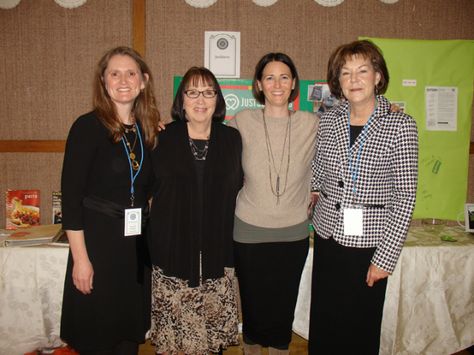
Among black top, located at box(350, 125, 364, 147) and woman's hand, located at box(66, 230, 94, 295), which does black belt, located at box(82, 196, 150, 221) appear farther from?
black top, located at box(350, 125, 364, 147)

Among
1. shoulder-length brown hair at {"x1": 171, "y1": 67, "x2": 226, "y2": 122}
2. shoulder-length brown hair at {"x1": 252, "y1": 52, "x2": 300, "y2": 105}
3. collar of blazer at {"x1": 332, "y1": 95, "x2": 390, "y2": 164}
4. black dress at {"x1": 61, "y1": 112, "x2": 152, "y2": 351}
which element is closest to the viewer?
black dress at {"x1": 61, "y1": 112, "x2": 152, "y2": 351}

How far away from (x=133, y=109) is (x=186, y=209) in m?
0.53

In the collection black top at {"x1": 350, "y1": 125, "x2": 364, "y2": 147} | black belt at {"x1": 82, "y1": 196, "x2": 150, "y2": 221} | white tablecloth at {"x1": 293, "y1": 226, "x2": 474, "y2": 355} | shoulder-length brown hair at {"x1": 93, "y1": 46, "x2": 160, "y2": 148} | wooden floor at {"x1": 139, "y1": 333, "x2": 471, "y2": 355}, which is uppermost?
shoulder-length brown hair at {"x1": 93, "y1": 46, "x2": 160, "y2": 148}

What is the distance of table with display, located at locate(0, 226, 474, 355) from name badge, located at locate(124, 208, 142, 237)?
0.75 metres

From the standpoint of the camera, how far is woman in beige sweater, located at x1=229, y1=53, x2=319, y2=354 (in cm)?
172

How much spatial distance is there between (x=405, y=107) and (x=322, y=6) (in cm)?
91

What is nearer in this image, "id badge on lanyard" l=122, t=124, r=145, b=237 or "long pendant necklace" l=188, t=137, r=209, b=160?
"id badge on lanyard" l=122, t=124, r=145, b=237

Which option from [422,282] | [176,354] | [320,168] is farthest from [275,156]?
[422,282]

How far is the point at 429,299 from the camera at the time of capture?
217 cm

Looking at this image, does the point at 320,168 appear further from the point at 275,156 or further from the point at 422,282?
the point at 422,282

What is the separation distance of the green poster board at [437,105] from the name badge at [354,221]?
50.3 inches

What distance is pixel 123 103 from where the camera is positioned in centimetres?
158

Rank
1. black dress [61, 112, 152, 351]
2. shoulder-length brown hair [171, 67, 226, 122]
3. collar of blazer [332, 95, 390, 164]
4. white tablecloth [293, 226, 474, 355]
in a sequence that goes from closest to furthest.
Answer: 1. black dress [61, 112, 152, 351]
2. collar of blazer [332, 95, 390, 164]
3. shoulder-length brown hair [171, 67, 226, 122]
4. white tablecloth [293, 226, 474, 355]

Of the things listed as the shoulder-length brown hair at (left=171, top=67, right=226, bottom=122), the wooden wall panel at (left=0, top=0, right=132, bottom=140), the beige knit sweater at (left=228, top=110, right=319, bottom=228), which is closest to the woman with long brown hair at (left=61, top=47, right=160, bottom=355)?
the shoulder-length brown hair at (left=171, top=67, right=226, bottom=122)
